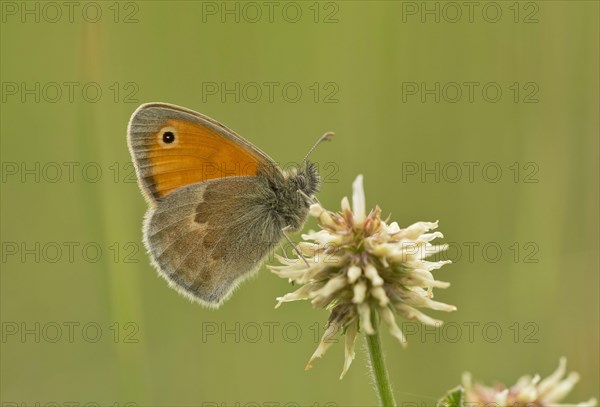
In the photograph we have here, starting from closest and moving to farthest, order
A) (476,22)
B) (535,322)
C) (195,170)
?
(195,170) → (535,322) → (476,22)

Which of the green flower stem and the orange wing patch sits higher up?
the orange wing patch

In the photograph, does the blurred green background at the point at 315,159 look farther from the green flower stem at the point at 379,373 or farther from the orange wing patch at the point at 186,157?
the green flower stem at the point at 379,373

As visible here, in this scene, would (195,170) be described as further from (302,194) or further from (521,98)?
(521,98)

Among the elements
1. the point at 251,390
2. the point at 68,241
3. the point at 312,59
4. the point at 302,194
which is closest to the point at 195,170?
the point at 302,194

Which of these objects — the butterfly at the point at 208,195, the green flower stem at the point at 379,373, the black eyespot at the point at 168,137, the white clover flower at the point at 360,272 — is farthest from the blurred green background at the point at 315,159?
the green flower stem at the point at 379,373

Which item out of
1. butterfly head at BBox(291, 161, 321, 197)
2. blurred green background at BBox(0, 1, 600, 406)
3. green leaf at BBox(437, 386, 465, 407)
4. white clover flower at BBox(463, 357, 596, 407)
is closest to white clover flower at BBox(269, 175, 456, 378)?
white clover flower at BBox(463, 357, 596, 407)

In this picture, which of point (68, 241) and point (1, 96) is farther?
point (1, 96)

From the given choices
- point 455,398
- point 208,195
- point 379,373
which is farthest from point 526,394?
point 208,195

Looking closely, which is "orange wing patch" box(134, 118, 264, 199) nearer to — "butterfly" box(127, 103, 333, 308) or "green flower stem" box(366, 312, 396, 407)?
"butterfly" box(127, 103, 333, 308)

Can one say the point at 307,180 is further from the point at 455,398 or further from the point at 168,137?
the point at 455,398
